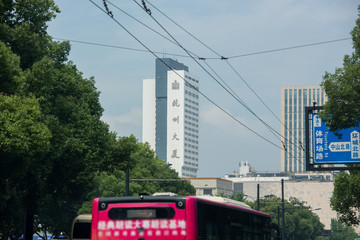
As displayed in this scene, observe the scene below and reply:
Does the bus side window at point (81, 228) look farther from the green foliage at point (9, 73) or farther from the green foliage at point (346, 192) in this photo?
the green foliage at point (346, 192)

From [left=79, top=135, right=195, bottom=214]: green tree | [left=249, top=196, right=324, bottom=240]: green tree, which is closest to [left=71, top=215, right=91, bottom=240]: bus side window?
[left=79, top=135, right=195, bottom=214]: green tree

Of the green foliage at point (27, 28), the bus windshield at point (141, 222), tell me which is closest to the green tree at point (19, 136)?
the green foliage at point (27, 28)

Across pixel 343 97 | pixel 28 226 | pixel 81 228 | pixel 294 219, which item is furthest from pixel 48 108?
pixel 294 219

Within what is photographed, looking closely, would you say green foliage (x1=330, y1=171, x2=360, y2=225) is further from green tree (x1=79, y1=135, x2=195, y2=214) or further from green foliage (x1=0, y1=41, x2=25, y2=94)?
green foliage (x1=0, y1=41, x2=25, y2=94)

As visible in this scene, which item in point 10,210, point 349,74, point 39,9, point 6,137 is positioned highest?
point 39,9

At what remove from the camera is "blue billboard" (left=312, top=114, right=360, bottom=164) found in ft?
110

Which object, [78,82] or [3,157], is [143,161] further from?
[3,157]

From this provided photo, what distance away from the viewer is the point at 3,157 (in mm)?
25453

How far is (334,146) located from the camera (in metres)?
34.0

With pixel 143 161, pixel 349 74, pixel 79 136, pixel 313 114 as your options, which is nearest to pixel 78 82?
pixel 79 136

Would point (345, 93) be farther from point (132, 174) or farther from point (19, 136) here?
point (132, 174)

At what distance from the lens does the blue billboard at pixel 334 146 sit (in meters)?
33.4

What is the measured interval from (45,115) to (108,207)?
1816 centimetres

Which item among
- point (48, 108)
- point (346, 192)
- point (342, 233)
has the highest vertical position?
point (48, 108)
